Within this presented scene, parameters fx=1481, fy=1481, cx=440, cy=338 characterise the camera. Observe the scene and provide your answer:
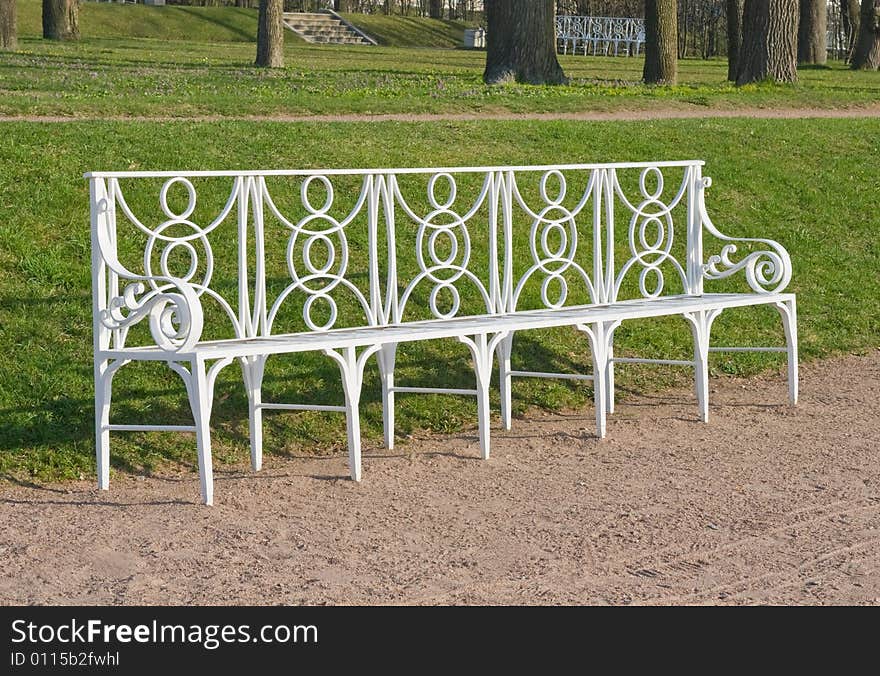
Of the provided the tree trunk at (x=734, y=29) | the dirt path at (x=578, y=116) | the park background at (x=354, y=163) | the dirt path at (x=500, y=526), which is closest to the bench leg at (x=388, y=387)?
the dirt path at (x=500, y=526)

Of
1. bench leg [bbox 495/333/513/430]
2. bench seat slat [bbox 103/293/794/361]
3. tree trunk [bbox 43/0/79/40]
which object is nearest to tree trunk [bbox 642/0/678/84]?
tree trunk [bbox 43/0/79/40]

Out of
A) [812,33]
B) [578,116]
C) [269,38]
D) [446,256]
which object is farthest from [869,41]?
[446,256]

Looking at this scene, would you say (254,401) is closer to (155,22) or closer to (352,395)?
(352,395)

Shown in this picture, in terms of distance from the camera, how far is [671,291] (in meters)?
9.63

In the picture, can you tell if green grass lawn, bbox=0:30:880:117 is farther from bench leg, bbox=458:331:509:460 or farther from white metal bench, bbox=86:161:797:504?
bench leg, bbox=458:331:509:460

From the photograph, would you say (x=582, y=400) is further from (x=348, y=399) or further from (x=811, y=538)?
(x=811, y=538)

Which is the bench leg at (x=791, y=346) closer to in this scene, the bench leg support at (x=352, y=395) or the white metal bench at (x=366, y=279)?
the white metal bench at (x=366, y=279)

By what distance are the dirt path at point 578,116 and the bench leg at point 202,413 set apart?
21.5 feet

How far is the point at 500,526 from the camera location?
5.37m

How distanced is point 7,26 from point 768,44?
44.0ft

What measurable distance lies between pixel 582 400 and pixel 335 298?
1.54m

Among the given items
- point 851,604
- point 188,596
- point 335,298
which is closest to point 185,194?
point 335,298

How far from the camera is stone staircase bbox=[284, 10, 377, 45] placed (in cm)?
4200

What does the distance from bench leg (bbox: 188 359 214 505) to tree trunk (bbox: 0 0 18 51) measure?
21908mm
